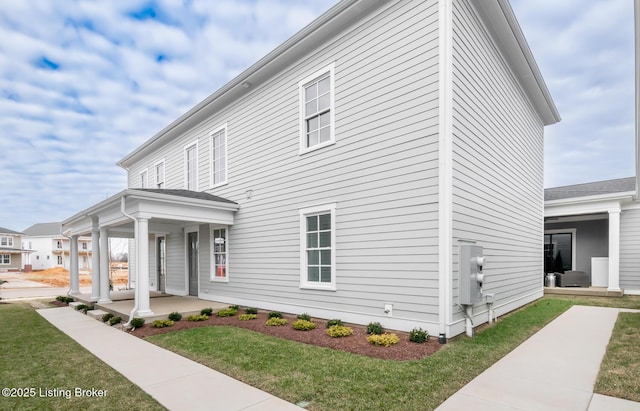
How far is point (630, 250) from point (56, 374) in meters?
16.0

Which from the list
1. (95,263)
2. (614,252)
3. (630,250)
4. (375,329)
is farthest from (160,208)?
(630,250)

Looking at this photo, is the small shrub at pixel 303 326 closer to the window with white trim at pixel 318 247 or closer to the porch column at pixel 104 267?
the window with white trim at pixel 318 247

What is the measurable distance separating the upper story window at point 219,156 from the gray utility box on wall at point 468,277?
7.43m

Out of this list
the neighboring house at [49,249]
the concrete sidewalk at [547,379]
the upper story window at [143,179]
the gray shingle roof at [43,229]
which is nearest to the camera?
the concrete sidewalk at [547,379]

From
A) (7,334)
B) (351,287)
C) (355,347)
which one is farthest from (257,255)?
(7,334)

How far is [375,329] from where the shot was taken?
604 cm

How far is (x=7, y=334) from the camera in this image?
725 cm

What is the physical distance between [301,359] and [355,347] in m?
0.95

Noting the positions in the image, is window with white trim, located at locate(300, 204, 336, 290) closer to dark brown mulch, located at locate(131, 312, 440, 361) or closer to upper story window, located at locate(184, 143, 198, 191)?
dark brown mulch, located at locate(131, 312, 440, 361)

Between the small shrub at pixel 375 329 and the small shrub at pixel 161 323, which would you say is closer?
the small shrub at pixel 375 329

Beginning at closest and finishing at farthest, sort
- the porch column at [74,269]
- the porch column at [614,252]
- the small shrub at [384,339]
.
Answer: the small shrub at [384,339] → the porch column at [614,252] → the porch column at [74,269]

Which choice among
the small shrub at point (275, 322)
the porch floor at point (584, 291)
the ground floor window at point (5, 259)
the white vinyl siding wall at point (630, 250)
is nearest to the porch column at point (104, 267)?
the small shrub at point (275, 322)

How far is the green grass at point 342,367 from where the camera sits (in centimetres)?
355

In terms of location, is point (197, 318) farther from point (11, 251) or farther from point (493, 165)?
point (11, 251)
